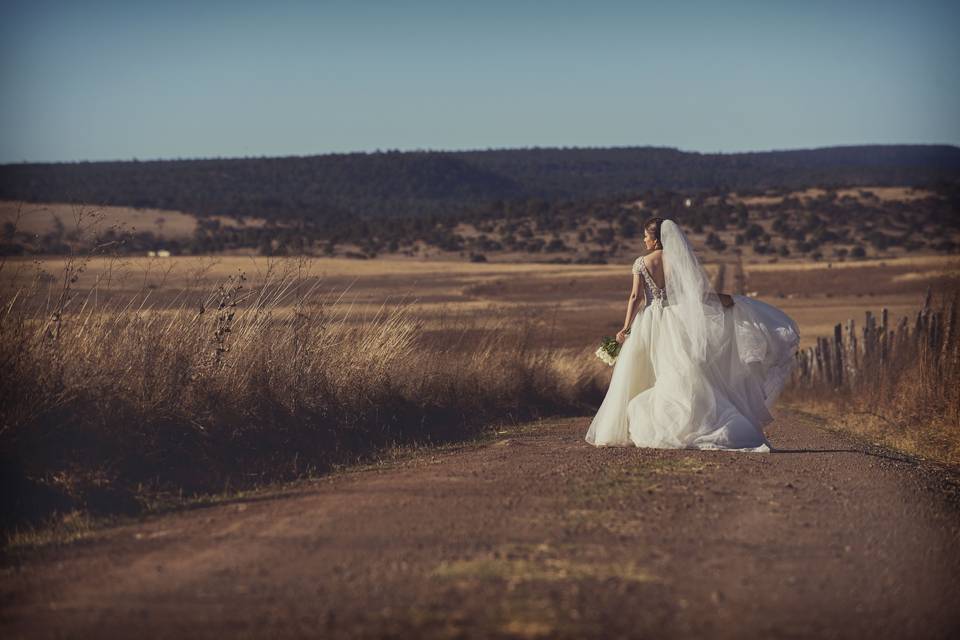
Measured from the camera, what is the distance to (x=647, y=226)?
12.7 m

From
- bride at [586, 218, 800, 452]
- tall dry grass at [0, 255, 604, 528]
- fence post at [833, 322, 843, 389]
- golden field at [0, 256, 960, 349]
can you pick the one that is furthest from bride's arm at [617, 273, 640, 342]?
golden field at [0, 256, 960, 349]

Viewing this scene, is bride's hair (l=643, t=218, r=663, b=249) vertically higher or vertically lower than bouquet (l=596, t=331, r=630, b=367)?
higher

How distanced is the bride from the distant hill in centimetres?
7718

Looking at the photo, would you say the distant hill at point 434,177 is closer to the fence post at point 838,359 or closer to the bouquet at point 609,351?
the fence post at point 838,359

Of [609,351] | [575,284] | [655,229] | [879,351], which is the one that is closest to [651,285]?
[655,229]

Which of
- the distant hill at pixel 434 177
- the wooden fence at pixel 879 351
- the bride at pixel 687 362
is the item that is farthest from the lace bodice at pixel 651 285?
the distant hill at pixel 434 177

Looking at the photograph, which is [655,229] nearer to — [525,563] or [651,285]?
[651,285]

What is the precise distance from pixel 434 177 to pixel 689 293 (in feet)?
348

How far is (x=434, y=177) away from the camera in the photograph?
11744cm

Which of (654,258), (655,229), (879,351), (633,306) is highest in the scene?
(655,229)

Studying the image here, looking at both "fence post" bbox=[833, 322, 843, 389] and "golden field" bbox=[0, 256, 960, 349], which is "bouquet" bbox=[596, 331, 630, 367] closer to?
"fence post" bbox=[833, 322, 843, 389]

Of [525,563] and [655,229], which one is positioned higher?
[655,229]

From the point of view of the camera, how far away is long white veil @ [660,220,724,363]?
12.2 meters

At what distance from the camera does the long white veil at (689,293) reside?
1218 cm
